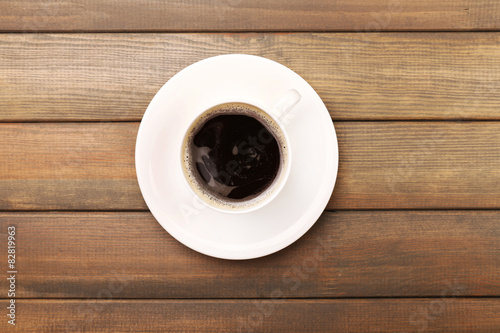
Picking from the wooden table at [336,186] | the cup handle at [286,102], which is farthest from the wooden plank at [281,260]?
the cup handle at [286,102]

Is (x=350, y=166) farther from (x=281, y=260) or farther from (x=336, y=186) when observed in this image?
(x=281, y=260)

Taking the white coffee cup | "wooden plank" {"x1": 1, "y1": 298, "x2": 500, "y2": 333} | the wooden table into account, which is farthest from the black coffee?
"wooden plank" {"x1": 1, "y1": 298, "x2": 500, "y2": 333}

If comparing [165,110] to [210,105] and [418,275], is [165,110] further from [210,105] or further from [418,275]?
[418,275]

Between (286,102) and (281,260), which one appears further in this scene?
(281,260)

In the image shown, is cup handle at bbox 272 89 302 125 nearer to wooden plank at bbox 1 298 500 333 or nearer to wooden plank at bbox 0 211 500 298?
wooden plank at bbox 0 211 500 298

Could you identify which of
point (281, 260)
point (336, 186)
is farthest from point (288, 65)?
point (281, 260)

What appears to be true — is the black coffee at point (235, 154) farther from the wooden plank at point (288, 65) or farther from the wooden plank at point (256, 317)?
the wooden plank at point (256, 317)

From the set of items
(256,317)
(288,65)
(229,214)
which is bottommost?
(256,317)
